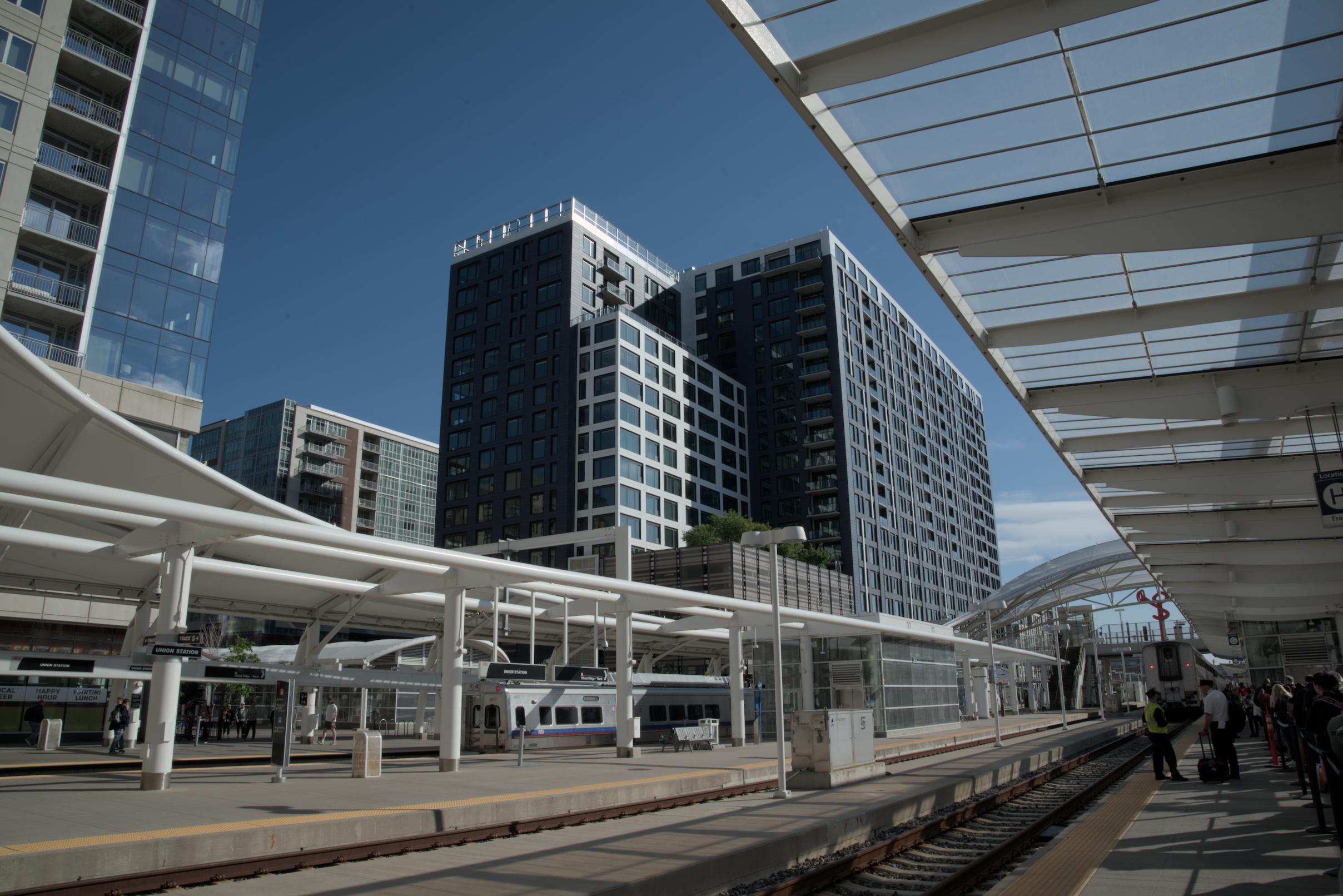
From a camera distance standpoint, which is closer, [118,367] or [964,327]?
[964,327]

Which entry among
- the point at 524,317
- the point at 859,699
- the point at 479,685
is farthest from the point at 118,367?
the point at 524,317

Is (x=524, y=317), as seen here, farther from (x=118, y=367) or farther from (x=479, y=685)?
(x=479, y=685)

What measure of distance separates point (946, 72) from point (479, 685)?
22955 millimetres

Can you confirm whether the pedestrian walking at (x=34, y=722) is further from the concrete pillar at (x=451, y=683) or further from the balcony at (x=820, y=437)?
the balcony at (x=820, y=437)

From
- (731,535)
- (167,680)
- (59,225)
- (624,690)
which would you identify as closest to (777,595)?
(624,690)

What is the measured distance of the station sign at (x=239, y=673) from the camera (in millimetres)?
15820

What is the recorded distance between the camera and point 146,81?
133ft

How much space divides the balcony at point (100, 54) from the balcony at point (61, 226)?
22.6 feet

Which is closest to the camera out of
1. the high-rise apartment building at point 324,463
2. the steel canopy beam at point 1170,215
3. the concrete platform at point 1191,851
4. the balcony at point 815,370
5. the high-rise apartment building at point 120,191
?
the concrete platform at point 1191,851

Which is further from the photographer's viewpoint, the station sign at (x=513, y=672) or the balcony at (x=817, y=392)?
the balcony at (x=817, y=392)

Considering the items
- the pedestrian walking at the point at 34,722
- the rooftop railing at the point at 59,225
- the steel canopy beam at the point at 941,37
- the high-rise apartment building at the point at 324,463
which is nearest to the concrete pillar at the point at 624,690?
the steel canopy beam at the point at 941,37

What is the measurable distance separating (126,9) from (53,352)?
54.3 feet

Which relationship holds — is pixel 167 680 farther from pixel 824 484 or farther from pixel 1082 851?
pixel 824 484

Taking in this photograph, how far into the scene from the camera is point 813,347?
304 feet
